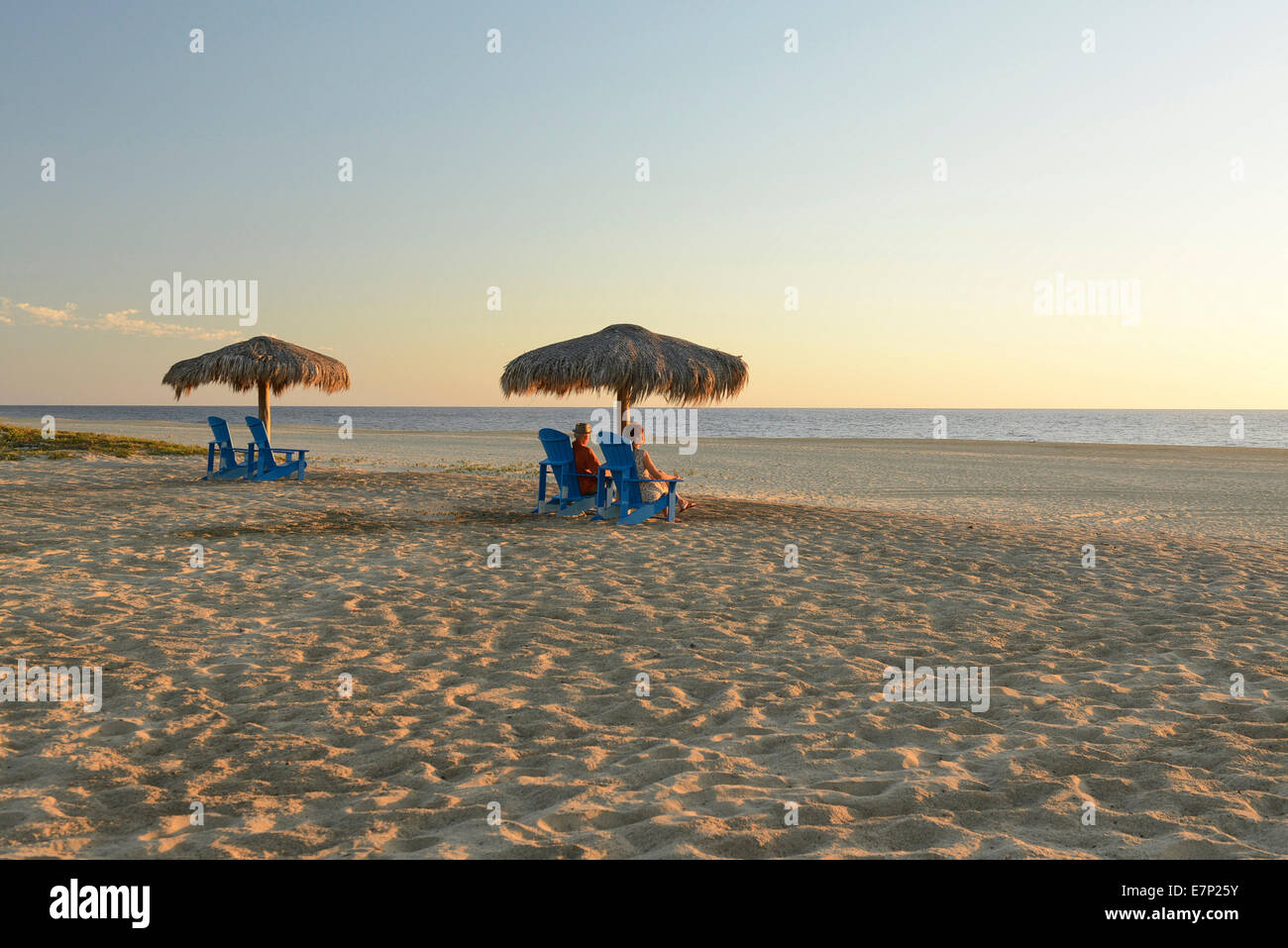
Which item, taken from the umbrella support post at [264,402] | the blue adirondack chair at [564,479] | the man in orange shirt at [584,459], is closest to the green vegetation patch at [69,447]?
the umbrella support post at [264,402]

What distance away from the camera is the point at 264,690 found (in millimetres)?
3707

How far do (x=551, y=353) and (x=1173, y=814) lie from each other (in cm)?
926

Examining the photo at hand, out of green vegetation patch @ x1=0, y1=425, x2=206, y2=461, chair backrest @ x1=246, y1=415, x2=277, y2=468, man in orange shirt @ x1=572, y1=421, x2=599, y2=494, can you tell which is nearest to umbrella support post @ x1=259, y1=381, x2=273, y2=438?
chair backrest @ x1=246, y1=415, x2=277, y2=468

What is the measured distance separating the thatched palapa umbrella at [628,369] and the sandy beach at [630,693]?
8.85ft

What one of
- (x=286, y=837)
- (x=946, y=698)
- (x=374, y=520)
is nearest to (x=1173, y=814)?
(x=946, y=698)

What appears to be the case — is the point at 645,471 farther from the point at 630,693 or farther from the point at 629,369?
the point at 630,693

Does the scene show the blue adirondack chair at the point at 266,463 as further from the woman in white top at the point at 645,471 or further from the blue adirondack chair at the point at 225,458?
the woman in white top at the point at 645,471

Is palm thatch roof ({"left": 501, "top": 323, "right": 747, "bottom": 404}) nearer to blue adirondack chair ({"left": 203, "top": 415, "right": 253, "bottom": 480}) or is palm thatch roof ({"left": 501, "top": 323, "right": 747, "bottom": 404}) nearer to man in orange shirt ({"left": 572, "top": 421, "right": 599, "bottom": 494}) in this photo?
man in orange shirt ({"left": 572, "top": 421, "right": 599, "bottom": 494})

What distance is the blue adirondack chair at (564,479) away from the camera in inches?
379

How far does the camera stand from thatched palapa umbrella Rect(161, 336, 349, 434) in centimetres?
1595

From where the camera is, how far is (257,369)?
1589 centimetres
